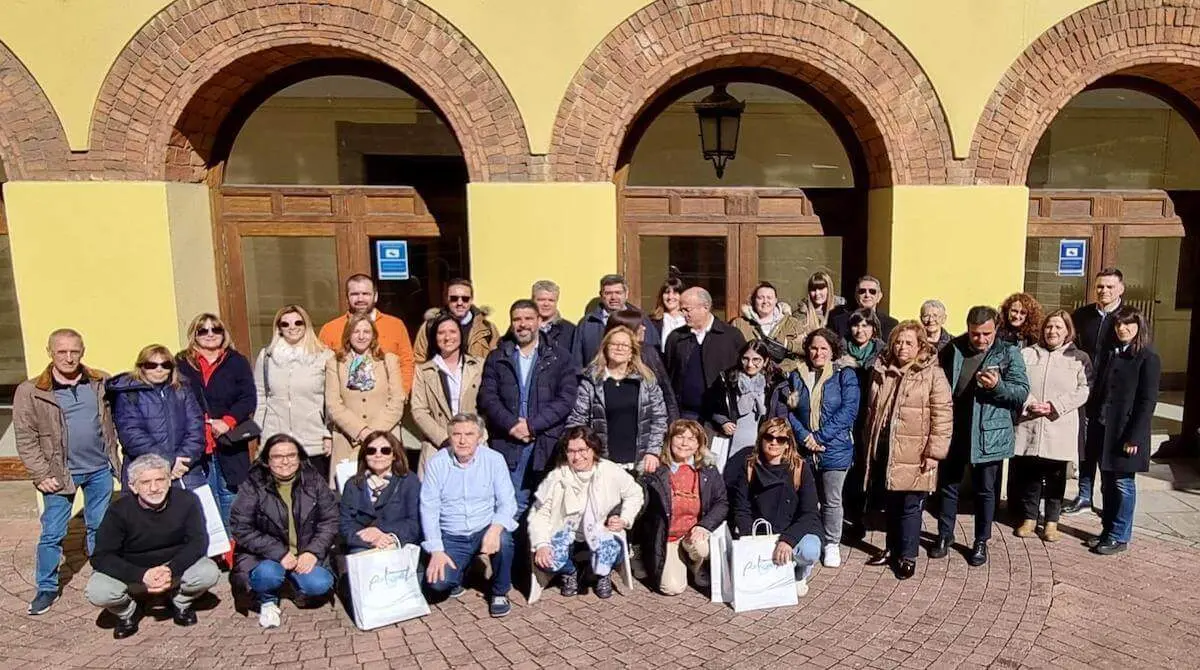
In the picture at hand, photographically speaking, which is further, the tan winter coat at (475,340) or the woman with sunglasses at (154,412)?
the tan winter coat at (475,340)

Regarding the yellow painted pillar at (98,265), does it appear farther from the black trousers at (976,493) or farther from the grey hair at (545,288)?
the black trousers at (976,493)

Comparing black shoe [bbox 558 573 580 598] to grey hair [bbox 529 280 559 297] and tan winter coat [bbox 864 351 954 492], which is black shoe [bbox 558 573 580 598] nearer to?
grey hair [bbox 529 280 559 297]

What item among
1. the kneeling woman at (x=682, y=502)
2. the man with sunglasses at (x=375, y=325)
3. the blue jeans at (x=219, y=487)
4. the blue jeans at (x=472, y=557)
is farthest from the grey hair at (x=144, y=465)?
the kneeling woman at (x=682, y=502)

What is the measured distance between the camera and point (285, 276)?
21.8 feet

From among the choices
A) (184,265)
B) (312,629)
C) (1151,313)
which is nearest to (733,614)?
(312,629)

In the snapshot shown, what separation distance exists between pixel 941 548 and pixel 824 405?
50.3 inches

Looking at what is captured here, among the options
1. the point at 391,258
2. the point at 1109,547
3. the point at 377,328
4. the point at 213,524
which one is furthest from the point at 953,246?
the point at 213,524

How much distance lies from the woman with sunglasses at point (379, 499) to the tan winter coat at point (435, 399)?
498 millimetres

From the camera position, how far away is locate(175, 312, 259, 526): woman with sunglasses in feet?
16.0

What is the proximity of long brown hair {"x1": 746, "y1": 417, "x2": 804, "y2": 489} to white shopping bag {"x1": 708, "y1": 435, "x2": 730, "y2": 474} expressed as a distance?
39 centimetres

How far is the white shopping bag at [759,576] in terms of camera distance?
439 centimetres

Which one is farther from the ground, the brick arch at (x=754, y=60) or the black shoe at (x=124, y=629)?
the brick arch at (x=754, y=60)

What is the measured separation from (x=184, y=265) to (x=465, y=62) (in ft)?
8.65

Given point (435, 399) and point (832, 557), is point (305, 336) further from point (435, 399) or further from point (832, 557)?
point (832, 557)
